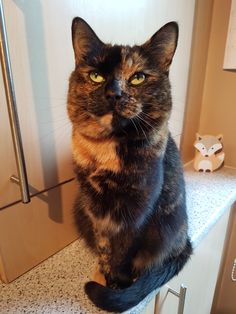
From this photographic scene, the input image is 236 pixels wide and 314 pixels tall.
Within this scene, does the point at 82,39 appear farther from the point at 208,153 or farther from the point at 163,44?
the point at 208,153

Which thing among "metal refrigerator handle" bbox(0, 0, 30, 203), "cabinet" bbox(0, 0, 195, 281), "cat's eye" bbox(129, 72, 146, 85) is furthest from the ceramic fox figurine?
"metal refrigerator handle" bbox(0, 0, 30, 203)

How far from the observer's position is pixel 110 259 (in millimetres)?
649

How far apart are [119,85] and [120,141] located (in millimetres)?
121

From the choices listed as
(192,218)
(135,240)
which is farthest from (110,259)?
(192,218)

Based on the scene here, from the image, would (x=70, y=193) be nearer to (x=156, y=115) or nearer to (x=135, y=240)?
(x=135, y=240)

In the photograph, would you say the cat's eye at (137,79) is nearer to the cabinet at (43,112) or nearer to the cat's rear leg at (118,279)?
the cabinet at (43,112)

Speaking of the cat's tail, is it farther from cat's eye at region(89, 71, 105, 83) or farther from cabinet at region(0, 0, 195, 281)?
cat's eye at region(89, 71, 105, 83)

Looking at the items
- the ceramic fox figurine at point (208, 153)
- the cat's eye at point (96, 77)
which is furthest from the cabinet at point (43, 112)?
the ceramic fox figurine at point (208, 153)

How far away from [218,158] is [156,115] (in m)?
0.74

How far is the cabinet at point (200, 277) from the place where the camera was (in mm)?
794

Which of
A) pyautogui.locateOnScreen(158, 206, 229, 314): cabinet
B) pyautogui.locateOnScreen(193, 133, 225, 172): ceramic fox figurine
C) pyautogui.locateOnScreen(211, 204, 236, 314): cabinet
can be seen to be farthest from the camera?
pyautogui.locateOnScreen(211, 204, 236, 314): cabinet

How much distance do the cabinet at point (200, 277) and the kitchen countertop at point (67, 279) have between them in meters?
0.09

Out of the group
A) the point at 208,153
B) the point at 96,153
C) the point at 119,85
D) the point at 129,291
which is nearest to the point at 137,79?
the point at 119,85

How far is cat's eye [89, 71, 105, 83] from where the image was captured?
545mm
